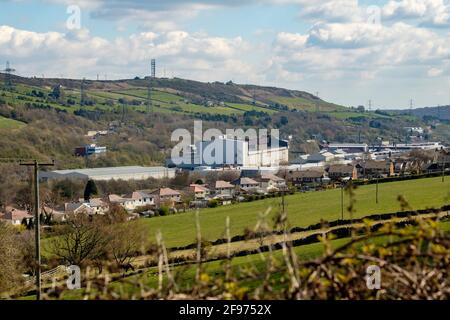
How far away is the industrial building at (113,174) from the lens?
75.0m

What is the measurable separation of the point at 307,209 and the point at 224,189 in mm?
27086

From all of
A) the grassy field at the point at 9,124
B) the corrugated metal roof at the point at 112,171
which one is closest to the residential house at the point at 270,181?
the corrugated metal roof at the point at 112,171

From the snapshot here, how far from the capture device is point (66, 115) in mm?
123812

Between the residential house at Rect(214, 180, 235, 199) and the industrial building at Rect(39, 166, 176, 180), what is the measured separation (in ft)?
32.5

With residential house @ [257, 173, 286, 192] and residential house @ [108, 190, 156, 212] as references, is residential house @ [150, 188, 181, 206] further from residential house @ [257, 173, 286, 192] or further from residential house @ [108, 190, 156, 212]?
residential house @ [257, 173, 286, 192]

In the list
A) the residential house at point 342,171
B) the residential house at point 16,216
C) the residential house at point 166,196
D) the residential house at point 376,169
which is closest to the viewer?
the residential house at point 16,216

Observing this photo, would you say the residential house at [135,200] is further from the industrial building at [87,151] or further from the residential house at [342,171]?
the industrial building at [87,151]

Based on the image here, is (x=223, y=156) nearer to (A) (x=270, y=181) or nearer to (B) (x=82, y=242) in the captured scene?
(A) (x=270, y=181)

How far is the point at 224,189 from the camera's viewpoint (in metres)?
70.8

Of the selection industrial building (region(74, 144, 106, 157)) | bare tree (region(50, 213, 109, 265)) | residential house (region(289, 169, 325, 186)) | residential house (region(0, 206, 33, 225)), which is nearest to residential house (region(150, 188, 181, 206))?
residential house (region(0, 206, 33, 225))

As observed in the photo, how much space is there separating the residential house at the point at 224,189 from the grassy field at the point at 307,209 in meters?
15.6

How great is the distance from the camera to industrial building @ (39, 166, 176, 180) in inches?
2953

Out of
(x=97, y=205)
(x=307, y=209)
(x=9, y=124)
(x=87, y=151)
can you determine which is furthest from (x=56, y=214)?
(x=9, y=124)
